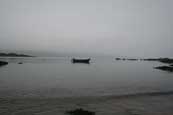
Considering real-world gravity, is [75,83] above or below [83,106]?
above

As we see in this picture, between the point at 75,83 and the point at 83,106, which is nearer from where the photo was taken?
the point at 83,106

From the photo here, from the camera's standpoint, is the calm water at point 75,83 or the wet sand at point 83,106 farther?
the calm water at point 75,83

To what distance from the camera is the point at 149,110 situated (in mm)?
17234

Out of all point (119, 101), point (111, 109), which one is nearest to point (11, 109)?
point (111, 109)

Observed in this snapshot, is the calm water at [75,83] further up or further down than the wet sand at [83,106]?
further up

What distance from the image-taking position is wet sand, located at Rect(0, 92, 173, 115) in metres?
15.8

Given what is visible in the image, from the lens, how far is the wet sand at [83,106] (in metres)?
→ 15.8

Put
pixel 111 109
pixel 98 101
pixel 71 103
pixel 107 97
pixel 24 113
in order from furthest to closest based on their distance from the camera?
pixel 107 97, pixel 98 101, pixel 71 103, pixel 111 109, pixel 24 113

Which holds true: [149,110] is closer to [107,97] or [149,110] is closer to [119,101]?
[119,101]

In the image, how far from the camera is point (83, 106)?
17969 millimetres

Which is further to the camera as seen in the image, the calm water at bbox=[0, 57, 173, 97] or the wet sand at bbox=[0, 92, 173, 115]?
the calm water at bbox=[0, 57, 173, 97]

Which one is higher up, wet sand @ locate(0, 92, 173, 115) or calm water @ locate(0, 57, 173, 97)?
calm water @ locate(0, 57, 173, 97)

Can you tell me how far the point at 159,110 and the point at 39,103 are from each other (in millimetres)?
10776

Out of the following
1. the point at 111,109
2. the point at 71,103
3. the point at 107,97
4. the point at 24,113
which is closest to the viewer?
the point at 24,113
